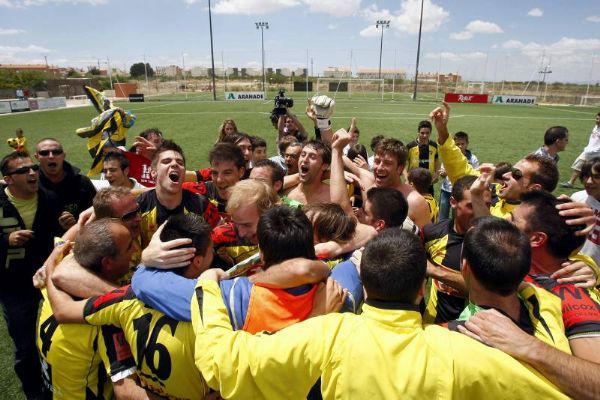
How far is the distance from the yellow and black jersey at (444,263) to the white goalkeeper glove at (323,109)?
227 centimetres

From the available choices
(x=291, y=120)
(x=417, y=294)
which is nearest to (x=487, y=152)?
(x=291, y=120)

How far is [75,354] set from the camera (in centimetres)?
214

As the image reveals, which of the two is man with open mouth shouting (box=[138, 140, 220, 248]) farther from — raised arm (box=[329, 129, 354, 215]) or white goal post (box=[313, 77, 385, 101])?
Result: white goal post (box=[313, 77, 385, 101])

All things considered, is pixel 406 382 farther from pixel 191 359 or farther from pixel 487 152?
pixel 487 152

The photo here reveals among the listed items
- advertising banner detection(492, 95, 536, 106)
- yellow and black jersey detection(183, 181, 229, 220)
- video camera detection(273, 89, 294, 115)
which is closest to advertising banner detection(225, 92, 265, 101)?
advertising banner detection(492, 95, 536, 106)

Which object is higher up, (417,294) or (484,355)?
(417,294)

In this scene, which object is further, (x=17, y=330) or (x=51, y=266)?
(x=17, y=330)

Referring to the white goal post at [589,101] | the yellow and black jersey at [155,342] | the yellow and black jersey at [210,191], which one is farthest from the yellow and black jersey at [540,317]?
the white goal post at [589,101]

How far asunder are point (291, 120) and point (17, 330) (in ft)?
18.1

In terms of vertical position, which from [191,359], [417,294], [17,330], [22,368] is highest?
[417,294]

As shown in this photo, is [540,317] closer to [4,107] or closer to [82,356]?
[82,356]

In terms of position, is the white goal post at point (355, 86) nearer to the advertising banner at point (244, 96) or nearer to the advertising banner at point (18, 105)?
the advertising banner at point (244, 96)

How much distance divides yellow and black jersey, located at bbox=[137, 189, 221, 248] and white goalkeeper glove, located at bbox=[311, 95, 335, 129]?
6.50 feet

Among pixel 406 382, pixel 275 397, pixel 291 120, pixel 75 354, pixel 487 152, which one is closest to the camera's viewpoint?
pixel 406 382
